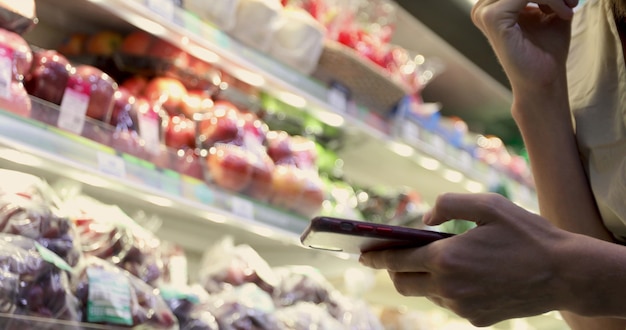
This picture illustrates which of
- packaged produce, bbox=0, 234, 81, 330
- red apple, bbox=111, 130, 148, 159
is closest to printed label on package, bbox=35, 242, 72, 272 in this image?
packaged produce, bbox=0, 234, 81, 330

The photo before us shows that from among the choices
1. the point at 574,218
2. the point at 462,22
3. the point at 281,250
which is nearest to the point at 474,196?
the point at 574,218

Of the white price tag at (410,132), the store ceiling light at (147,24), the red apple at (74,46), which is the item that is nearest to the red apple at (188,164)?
the store ceiling light at (147,24)

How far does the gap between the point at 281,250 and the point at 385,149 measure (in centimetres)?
43

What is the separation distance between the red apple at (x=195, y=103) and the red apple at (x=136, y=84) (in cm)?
9

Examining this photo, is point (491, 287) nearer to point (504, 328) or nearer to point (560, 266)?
point (560, 266)

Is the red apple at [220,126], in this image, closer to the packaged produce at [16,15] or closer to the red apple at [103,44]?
the red apple at [103,44]

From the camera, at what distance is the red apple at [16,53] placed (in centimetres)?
130

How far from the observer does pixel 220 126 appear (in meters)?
1.70

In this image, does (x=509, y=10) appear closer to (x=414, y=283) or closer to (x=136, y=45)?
(x=414, y=283)

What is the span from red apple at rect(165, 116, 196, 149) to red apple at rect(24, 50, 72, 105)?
0.30 meters

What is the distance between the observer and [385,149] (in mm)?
2270

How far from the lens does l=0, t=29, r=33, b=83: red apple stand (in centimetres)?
130

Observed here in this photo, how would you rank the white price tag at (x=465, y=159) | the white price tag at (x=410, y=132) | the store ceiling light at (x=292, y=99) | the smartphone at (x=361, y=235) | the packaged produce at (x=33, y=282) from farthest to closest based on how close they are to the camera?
the white price tag at (x=465, y=159) → the white price tag at (x=410, y=132) → the store ceiling light at (x=292, y=99) → the packaged produce at (x=33, y=282) → the smartphone at (x=361, y=235)

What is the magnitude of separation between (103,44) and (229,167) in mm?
387
